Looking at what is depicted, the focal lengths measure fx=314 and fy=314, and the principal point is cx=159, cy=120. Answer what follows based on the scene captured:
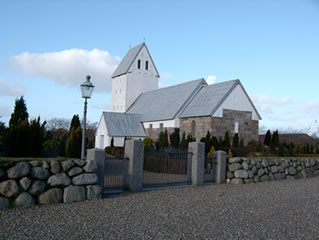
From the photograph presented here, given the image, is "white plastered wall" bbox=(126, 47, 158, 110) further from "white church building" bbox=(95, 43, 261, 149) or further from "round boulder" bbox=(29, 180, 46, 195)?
"round boulder" bbox=(29, 180, 46, 195)

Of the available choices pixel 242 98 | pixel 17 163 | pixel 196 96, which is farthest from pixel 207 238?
pixel 196 96

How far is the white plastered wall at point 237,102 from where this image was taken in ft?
73.9

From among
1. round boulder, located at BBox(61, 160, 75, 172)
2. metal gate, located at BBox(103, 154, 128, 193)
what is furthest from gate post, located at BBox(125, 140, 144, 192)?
round boulder, located at BBox(61, 160, 75, 172)

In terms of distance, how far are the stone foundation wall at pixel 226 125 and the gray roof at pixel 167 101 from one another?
1628 mm

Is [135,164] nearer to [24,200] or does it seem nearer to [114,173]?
[114,173]

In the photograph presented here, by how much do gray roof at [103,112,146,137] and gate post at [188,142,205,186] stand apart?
1751cm

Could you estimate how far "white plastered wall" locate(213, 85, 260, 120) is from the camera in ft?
73.9

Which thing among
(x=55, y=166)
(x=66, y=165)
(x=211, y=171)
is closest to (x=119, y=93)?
(x=211, y=171)

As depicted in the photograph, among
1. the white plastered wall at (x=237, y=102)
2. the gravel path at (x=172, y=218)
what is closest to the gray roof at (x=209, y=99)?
the white plastered wall at (x=237, y=102)

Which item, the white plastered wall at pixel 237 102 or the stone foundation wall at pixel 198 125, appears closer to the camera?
the stone foundation wall at pixel 198 125

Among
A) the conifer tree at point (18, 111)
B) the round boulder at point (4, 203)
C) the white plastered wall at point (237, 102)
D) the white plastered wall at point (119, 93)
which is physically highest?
the white plastered wall at point (119, 93)

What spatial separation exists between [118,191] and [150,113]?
21.1m

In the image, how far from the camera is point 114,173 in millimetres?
8141

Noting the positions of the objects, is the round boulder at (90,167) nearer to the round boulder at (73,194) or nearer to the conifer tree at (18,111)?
the round boulder at (73,194)
